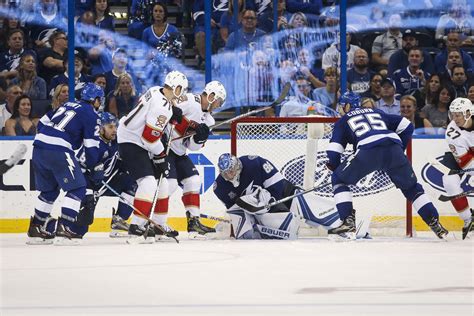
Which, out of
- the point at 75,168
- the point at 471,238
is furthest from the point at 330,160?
the point at 75,168

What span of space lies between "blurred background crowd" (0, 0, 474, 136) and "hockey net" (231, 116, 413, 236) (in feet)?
2.69

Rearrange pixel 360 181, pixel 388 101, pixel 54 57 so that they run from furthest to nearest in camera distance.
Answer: pixel 388 101, pixel 54 57, pixel 360 181

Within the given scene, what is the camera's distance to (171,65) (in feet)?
34.8

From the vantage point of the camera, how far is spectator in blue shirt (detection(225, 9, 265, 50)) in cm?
1052

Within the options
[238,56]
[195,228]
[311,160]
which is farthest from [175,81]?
[238,56]

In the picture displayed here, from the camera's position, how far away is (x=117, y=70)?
10.5 meters

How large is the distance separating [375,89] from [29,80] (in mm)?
3170

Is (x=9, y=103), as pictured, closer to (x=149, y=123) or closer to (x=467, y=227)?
(x=149, y=123)

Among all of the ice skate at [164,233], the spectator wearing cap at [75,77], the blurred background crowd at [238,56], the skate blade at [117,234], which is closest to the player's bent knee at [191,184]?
the ice skate at [164,233]

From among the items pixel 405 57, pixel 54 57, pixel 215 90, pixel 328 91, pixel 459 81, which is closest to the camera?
pixel 215 90

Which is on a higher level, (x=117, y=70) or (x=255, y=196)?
(x=117, y=70)

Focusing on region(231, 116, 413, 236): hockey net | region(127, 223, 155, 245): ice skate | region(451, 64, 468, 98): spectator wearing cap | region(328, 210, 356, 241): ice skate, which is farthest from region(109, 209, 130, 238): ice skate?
region(451, 64, 468, 98): spectator wearing cap

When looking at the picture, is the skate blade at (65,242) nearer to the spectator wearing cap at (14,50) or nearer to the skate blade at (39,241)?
the skate blade at (39,241)

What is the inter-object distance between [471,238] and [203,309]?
4838 mm
